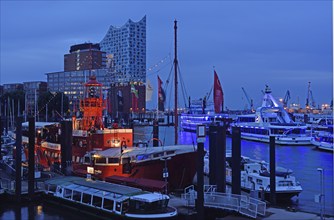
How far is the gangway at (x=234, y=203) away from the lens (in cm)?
2467

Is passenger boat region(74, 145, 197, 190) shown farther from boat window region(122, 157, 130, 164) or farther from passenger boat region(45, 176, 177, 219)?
passenger boat region(45, 176, 177, 219)

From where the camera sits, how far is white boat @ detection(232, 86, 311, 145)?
98.3 meters

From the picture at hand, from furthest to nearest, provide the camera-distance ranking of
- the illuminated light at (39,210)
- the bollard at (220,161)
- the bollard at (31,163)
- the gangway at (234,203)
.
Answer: the bollard at (31,163), the illuminated light at (39,210), the bollard at (220,161), the gangway at (234,203)

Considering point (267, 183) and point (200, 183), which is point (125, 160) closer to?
point (200, 183)

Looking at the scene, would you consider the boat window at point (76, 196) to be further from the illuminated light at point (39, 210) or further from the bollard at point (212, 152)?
the bollard at point (212, 152)

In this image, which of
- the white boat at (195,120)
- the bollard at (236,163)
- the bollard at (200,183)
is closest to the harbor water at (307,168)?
the bollard at (236,163)

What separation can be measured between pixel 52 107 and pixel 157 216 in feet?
441

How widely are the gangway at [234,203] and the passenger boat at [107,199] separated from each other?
2.47 metres

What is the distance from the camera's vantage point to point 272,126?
339 ft

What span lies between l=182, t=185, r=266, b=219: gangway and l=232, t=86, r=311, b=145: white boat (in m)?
68.6

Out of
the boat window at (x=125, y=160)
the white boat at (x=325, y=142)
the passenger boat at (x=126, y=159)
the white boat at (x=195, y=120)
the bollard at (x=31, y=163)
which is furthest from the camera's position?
the white boat at (x=195, y=120)

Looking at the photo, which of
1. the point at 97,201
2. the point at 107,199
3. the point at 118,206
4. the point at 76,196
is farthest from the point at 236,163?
the point at 76,196

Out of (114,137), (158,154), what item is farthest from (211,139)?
(114,137)

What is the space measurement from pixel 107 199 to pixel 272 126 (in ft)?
269
